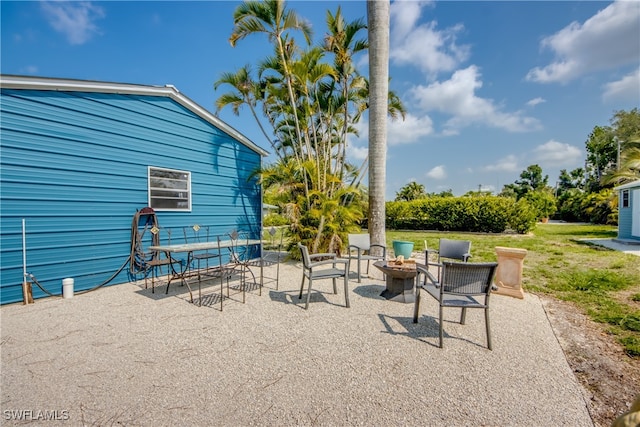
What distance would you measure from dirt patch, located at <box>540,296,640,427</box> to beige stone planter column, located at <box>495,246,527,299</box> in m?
0.72

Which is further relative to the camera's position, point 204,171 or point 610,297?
point 204,171

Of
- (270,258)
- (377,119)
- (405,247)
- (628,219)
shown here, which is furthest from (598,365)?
(628,219)

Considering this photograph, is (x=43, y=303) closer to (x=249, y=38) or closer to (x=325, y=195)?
(x=325, y=195)

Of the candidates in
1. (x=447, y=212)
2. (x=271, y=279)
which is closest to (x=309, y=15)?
(x=271, y=279)

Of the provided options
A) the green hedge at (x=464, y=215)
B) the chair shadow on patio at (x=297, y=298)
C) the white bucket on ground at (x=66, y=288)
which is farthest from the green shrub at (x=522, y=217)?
the white bucket on ground at (x=66, y=288)

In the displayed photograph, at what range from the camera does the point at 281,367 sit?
2.62 m

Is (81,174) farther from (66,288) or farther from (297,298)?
(297,298)

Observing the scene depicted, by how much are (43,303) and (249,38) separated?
704 centimetres

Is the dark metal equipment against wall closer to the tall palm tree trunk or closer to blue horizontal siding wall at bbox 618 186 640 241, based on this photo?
the tall palm tree trunk

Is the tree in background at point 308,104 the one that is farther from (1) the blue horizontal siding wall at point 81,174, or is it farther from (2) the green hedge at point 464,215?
(2) the green hedge at point 464,215

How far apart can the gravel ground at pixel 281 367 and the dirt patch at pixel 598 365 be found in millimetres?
100

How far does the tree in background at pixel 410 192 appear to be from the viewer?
28.3 meters

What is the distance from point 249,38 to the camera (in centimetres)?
733

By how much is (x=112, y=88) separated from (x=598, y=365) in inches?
311
